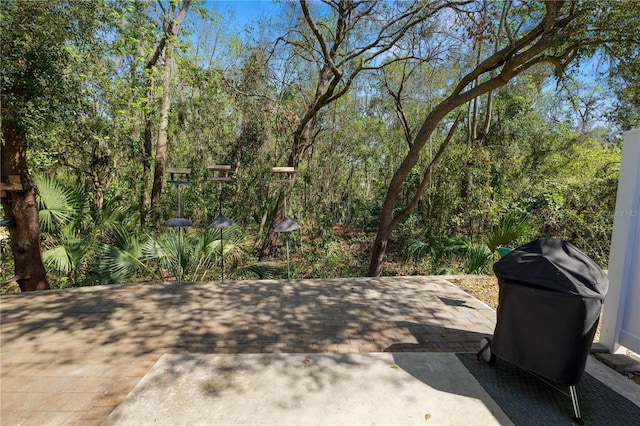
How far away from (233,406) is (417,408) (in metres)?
1.18

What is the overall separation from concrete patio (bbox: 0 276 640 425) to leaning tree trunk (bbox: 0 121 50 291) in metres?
0.82

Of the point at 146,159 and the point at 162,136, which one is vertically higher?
the point at 162,136

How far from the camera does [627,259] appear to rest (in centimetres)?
259

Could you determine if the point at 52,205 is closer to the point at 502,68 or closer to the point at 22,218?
the point at 22,218

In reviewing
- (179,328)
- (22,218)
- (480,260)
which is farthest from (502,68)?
(22,218)

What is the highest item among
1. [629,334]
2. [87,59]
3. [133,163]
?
[87,59]

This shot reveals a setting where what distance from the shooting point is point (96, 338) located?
300cm

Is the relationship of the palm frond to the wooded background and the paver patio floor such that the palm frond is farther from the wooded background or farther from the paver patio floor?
the paver patio floor

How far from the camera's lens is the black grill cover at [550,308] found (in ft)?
6.53

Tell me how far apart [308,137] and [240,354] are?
691 cm

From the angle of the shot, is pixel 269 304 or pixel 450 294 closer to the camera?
pixel 269 304

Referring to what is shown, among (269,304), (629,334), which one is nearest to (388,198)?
(269,304)

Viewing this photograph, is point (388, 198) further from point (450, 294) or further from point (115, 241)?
point (115, 241)

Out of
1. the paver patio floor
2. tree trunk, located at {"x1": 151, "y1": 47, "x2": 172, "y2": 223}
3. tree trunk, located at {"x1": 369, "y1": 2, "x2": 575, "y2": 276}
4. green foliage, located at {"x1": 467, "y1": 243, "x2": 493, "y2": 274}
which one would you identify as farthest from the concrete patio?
tree trunk, located at {"x1": 151, "y1": 47, "x2": 172, "y2": 223}
